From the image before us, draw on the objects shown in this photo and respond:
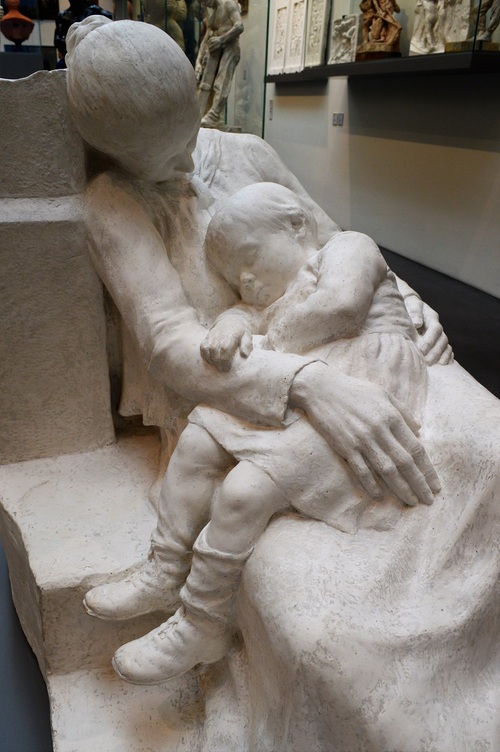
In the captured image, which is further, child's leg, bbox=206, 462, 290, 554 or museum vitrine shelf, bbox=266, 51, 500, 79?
museum vitrine shelf, bbox=266, 51, 500, 79

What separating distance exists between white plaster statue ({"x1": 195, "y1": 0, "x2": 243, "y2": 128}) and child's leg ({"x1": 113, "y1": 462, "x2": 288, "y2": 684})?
386 cm

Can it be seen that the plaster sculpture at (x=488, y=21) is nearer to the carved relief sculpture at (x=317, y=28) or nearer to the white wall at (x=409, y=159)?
the white wall at (x=409, y=159)

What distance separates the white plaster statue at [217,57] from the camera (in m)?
4.68

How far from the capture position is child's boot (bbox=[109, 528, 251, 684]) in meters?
1.49

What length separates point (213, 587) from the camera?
150cm

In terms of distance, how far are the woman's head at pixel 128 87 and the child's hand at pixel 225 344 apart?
1.79 feet

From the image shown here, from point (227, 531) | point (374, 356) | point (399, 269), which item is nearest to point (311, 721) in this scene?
point (227, 531)

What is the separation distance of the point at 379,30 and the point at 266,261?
3380 millimetres

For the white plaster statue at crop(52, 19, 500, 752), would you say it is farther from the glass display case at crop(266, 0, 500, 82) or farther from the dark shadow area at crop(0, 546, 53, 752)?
the glass display case at crop(266, 0, 500, 82)

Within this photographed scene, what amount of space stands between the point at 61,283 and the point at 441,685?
1.44m

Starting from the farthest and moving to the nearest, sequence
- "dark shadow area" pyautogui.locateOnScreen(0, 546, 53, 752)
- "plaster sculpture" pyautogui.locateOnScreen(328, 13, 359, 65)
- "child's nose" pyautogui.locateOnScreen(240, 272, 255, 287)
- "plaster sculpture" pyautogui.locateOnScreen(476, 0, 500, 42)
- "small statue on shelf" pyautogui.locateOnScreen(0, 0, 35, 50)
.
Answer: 1. "plaster sculpture" pyautogui.locateOnScreen(328, 13, 359, 65)
2. "small statue on shelf" pyautogui.locateOnScreen(0, 0, 35, 50)
3. "plaster sculpture" pyautogui.locateOnScreen(476, 0, 500, 42)
4. "dark shadow area" pyautogui.locateOnScreen(0, 546, 53, 752)
5. "child's nose" pyautogui.locateOnScreen(240, 272, 255, 287)

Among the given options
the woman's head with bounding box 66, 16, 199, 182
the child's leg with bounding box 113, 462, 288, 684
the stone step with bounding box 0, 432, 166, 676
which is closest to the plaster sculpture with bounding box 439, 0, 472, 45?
the woman's head with bounding box 66, 16, 199, 182

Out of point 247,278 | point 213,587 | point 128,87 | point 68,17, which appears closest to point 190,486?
point 213,587

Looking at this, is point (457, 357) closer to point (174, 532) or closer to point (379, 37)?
point (174, 532)
